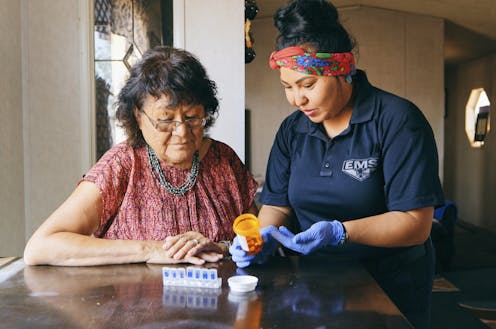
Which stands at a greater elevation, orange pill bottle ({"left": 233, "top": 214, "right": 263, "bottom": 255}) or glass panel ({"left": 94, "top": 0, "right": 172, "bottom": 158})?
glass panel ({"left": 94, "top": 0, "right": 172, "bottom": 158})

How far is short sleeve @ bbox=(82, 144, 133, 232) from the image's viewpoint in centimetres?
179

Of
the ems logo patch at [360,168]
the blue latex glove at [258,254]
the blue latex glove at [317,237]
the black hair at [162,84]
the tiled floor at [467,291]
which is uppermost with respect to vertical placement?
the black hair at [162,84]

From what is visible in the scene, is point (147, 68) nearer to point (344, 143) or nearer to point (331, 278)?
point (344, 143)

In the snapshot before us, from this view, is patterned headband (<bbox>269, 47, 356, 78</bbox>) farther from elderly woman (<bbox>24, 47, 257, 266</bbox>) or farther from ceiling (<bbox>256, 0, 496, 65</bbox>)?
ceiling (<bbox>256, 0, 496, 65</bbox>)

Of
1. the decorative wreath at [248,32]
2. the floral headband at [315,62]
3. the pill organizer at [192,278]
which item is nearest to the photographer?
the pill organizer at [192,278]

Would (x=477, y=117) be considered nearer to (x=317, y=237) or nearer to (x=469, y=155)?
(x=469, y=155)

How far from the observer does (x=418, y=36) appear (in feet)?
24.0


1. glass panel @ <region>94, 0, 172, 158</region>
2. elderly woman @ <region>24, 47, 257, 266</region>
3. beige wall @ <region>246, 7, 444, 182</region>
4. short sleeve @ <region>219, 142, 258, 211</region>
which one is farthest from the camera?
beige wall @ <region>246, 7, 444, 182</region>

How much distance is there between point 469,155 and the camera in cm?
963

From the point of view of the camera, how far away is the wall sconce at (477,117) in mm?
8852

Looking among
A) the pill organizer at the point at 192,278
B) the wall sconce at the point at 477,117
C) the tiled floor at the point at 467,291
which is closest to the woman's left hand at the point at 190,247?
the pill organizer at the point at 192,278

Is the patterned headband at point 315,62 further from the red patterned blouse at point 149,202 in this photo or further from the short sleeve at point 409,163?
the red patterned blouse at point 149,202

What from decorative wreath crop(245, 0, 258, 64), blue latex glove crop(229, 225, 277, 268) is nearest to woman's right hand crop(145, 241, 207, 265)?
blue latex glove crop(229, 225, 277, 268)

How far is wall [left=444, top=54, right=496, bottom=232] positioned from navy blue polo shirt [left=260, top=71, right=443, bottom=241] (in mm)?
7508
